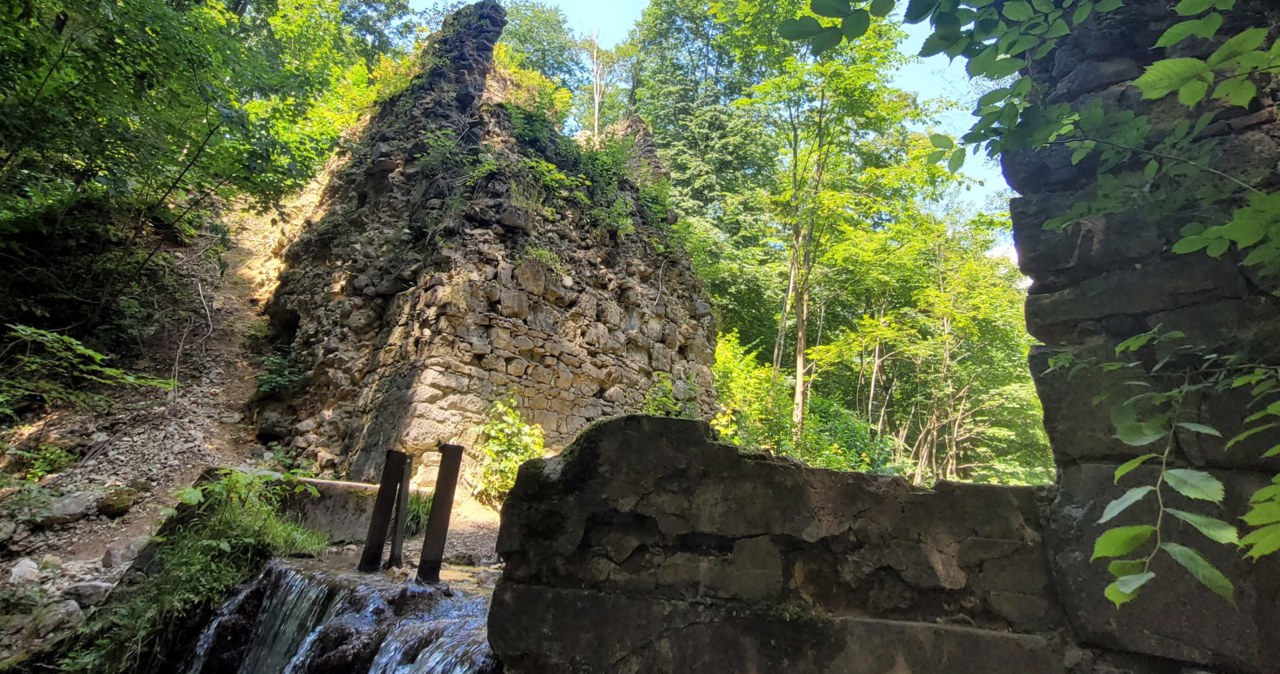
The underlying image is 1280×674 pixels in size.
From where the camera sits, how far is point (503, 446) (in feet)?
23.1

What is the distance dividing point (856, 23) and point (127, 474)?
8184 millimetres

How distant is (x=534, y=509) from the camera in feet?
7.32

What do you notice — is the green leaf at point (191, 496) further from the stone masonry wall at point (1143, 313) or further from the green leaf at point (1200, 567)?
the green leaf at point (1200, 567)

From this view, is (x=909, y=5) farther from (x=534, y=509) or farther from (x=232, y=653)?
(x=232, y=653)

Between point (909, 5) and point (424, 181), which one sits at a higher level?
point (424, 181)

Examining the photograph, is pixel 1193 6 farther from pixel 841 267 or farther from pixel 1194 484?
pixel 841 267

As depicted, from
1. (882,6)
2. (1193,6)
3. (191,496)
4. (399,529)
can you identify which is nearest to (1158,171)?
(1193,6)

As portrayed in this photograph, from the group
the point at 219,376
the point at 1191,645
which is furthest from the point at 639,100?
the point at 1191,645

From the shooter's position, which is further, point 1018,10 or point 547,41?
point 547,41

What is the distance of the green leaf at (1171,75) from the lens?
3.69ft

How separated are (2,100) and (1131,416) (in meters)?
8.14

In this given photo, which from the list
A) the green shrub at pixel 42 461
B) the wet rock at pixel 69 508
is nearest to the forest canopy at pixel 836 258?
the wet rock at pixel 69 508

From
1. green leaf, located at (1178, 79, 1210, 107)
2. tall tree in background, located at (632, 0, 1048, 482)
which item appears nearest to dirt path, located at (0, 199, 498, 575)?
green leaf, located at (1178, 79, 1210, 107)

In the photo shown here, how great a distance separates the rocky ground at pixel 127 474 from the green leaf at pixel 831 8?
499 centimetres
